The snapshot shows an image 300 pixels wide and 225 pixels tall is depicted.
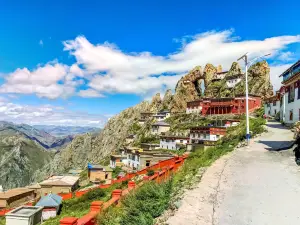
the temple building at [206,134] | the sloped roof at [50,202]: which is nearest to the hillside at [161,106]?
the temple building at [206,134]

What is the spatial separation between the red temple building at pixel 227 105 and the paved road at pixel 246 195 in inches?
2317

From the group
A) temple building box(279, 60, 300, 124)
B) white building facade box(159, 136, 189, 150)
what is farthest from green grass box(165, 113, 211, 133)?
temple building box(279, 60, 300, 124)

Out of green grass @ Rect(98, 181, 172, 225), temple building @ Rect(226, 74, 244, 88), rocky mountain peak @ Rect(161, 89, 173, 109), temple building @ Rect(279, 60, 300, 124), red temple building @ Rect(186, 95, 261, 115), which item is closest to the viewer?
green grass @ Rect(98, 181, 172, 225)

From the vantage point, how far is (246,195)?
10781mm

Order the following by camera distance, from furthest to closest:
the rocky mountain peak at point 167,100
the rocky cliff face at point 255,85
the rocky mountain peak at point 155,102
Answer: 1. the rocky mountain peak at point 155,102
2. the rocky mountain peak at point 167,100
3. the rocky cliff face at point 255,85

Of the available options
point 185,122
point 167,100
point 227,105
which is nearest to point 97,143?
point 167,100

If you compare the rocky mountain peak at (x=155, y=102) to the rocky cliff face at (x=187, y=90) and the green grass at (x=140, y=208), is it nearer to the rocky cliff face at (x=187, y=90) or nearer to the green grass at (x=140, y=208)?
the rocky cliff face at (x=187, y=90)

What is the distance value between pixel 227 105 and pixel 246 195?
225 feet

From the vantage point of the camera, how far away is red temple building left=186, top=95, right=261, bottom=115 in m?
73.7

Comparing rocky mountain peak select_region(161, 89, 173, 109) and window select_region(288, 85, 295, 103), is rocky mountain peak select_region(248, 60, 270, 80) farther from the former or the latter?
window select_region(288, 85, 295, 103)

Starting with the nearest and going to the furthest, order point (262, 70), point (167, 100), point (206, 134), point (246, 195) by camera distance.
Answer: point (246, 195), point (206, 134), point (262, 70), point (167, 100)

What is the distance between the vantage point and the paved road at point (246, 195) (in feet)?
28.6

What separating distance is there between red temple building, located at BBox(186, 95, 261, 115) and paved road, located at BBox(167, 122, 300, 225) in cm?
5884

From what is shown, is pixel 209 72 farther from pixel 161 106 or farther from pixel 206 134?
pixel 206 134
